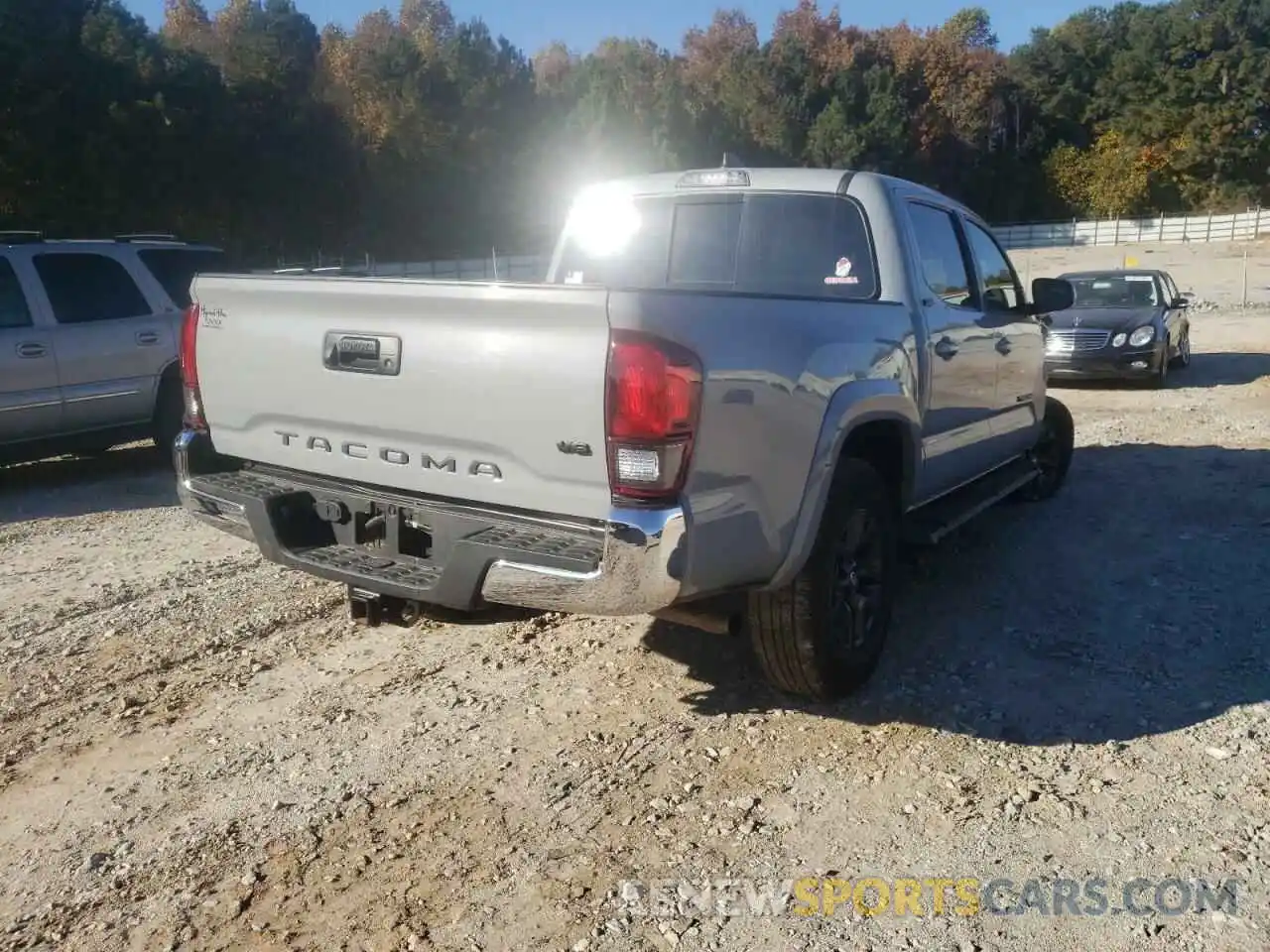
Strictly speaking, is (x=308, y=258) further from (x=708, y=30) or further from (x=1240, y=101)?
(x=1240, y=101)

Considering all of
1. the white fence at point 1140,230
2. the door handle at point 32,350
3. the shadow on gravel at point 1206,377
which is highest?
the white fence at point 1140,230

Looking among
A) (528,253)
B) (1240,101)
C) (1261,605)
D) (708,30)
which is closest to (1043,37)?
(1240,101)

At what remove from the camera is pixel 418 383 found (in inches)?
139

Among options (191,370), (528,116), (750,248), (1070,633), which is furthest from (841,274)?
(528,116)

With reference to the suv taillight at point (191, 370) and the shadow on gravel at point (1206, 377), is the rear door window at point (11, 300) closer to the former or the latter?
the suv taillight at point (191, 370)

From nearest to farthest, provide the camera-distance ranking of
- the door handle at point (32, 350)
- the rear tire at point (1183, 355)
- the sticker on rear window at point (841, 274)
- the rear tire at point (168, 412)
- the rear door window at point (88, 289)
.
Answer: the sticker on rear window at point (841, 274)
the door handle at point (32, 350)
the rear door window at point (88, 289)
the rear tire at point (168, 412)
the rear tire at point (1183, 355)

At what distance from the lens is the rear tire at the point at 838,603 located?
3.90 metres

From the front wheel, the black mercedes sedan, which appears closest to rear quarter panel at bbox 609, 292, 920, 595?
the front wheel

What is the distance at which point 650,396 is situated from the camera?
311cm

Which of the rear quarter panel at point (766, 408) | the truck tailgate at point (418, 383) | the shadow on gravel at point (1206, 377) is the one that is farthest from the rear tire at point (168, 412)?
the shadow on gravel at point (1206, 377)

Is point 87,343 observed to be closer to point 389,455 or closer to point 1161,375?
point 389,455

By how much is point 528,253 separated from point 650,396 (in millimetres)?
46117

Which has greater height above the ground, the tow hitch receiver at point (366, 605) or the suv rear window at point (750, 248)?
the suv rear window at point (750, 248)

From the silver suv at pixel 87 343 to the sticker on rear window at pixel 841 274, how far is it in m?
6.29
